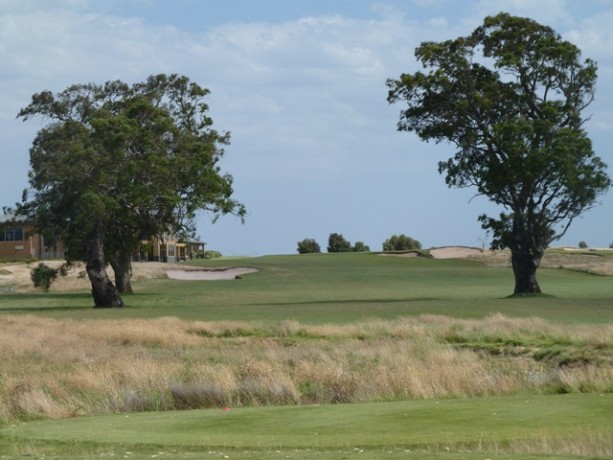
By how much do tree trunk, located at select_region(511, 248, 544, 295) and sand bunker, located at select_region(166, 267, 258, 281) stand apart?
34.3 m

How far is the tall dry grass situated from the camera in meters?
22.5

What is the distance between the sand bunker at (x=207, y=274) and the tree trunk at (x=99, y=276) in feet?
101

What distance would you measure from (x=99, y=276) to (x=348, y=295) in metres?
15.8

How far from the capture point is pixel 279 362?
29.2 m

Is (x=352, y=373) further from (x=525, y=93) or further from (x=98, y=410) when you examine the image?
(x=525, y=93)

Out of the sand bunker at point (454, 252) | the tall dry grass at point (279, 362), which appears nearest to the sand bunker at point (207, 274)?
the sand bunker at point (454, 252)

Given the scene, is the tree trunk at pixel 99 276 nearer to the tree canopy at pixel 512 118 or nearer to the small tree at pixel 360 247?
the tree canopy at pixel 512 118

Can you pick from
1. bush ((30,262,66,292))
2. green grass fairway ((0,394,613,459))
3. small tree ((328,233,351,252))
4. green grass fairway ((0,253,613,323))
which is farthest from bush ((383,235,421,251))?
green grass fairway ((0,394,613,459))

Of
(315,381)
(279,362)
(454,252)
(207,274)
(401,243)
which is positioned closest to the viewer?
(315,381)

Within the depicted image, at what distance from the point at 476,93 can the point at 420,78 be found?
3.21 metres

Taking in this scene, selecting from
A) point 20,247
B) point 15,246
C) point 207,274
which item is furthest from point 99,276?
point 15,246

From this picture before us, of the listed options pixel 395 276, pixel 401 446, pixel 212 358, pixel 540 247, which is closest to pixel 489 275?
pixel 395 276

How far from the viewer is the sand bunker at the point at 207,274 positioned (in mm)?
93562

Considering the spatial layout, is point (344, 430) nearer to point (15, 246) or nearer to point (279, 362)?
point (279, 362)
